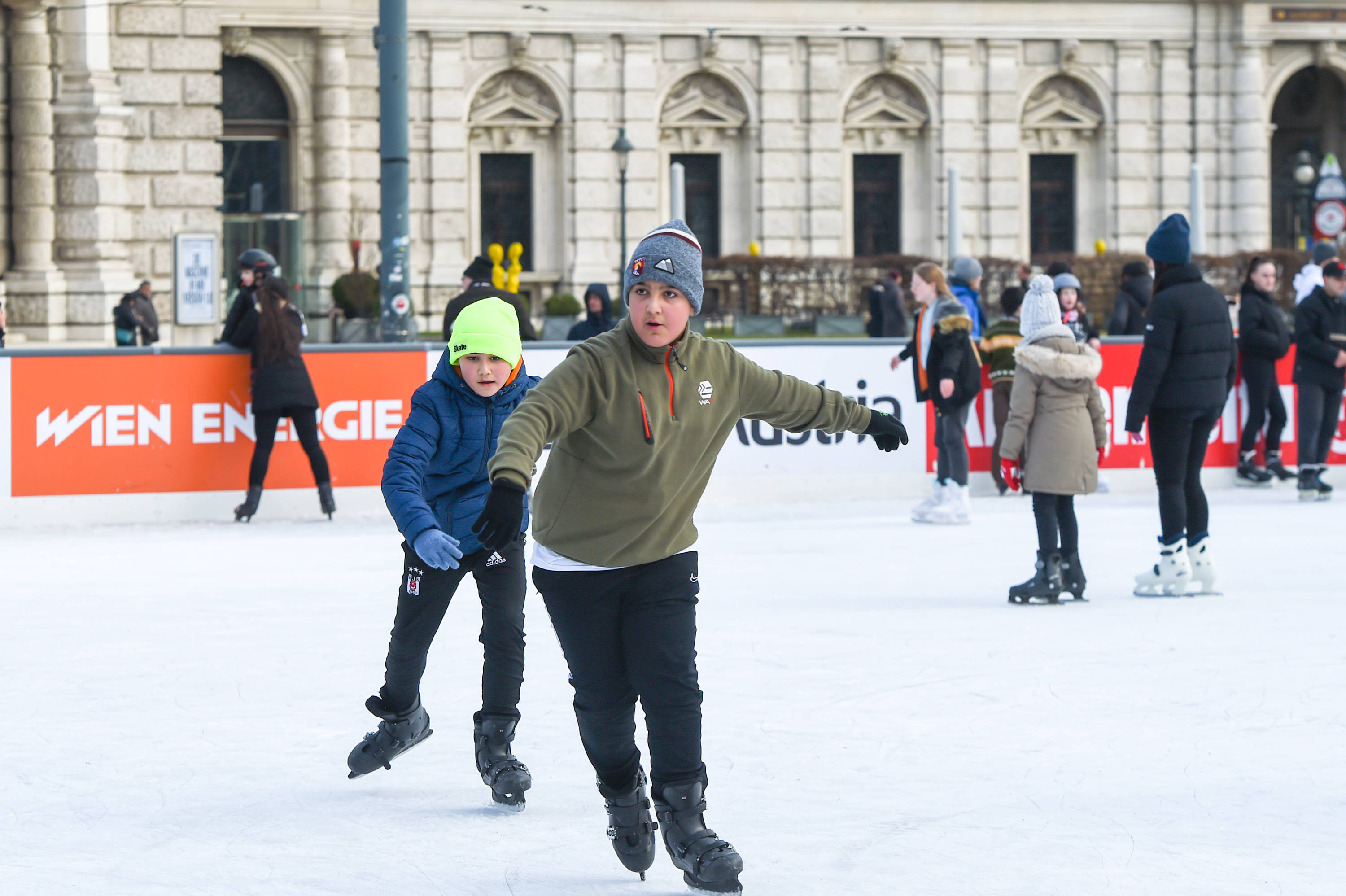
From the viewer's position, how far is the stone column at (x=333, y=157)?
1273 inches

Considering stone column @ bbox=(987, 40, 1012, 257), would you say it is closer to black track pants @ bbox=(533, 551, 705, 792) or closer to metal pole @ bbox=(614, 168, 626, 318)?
metal pole @ bbox=(614, 168, 626, 318)

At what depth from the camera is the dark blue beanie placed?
9.48m

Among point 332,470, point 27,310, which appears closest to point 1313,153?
point 27,310

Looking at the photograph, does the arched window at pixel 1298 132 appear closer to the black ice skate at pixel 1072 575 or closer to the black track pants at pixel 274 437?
the black track pants at pixel 274 437

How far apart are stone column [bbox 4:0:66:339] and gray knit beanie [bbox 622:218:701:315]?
80.8 ft

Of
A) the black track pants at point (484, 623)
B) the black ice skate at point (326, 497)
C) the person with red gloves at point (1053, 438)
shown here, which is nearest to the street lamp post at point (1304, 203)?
the black ice skate at point (326, 497)

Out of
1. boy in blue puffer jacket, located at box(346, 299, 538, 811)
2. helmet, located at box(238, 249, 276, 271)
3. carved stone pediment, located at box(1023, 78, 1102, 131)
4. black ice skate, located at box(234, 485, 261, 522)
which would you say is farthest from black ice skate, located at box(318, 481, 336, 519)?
carved stone pediment, located at box(1023, 78, 1102, 131)

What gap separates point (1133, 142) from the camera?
3641cm

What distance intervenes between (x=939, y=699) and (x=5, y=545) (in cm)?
736

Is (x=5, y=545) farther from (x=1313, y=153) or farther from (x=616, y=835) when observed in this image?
(x=1313, y=153)

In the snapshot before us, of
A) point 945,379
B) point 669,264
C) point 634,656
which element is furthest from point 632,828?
point 945,379

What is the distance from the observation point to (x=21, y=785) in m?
6.03

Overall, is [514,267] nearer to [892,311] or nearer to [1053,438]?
[892,311]

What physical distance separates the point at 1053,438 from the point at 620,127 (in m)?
25.0
